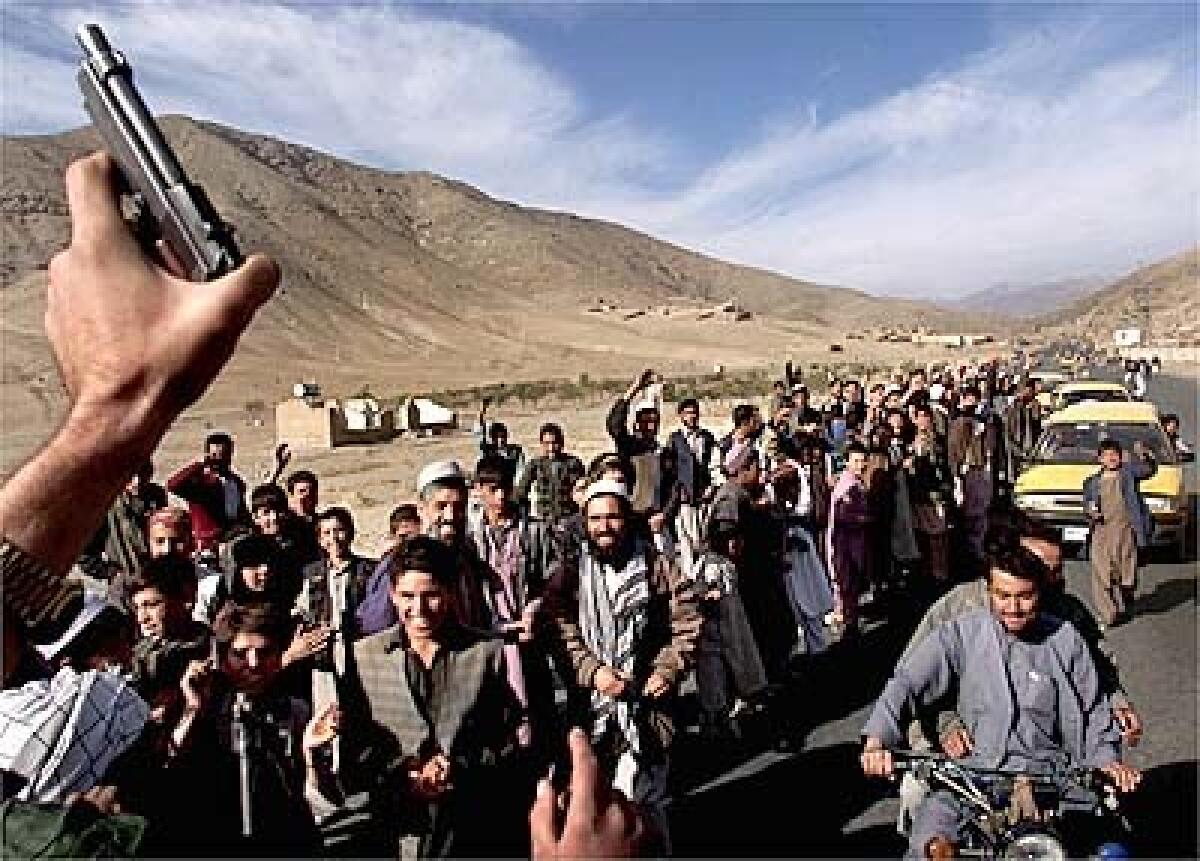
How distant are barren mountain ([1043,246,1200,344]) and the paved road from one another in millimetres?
109532

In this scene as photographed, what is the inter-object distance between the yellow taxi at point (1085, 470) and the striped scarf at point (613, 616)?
25.0ft

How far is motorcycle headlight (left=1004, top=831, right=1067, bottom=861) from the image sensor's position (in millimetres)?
3150

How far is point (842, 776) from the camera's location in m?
6.21

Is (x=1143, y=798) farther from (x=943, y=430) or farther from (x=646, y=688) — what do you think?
(x=943, y=430)

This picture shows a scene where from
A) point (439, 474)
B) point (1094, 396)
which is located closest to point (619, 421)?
point (439, 474)

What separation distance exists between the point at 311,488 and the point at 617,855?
20.1ft

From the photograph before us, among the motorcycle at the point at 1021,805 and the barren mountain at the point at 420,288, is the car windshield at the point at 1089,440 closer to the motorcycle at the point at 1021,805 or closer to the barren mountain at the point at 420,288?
the motorcycle at the point at 1021,805

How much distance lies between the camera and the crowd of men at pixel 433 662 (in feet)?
9.98

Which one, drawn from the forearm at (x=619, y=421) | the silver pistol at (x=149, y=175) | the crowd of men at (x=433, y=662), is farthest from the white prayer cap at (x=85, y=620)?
the forearm at (x=619, y=421)

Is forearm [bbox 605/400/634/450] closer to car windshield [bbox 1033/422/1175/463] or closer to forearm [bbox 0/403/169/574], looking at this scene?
car windshield [bbox 1033/422/1175/463]

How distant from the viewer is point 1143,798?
5.64 m

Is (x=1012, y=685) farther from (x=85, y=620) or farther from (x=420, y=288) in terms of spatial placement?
(x=420, y=288)

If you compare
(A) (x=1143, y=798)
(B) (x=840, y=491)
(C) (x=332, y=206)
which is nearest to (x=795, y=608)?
(B) (x=840, y=491)

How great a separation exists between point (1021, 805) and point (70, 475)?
313 cm
